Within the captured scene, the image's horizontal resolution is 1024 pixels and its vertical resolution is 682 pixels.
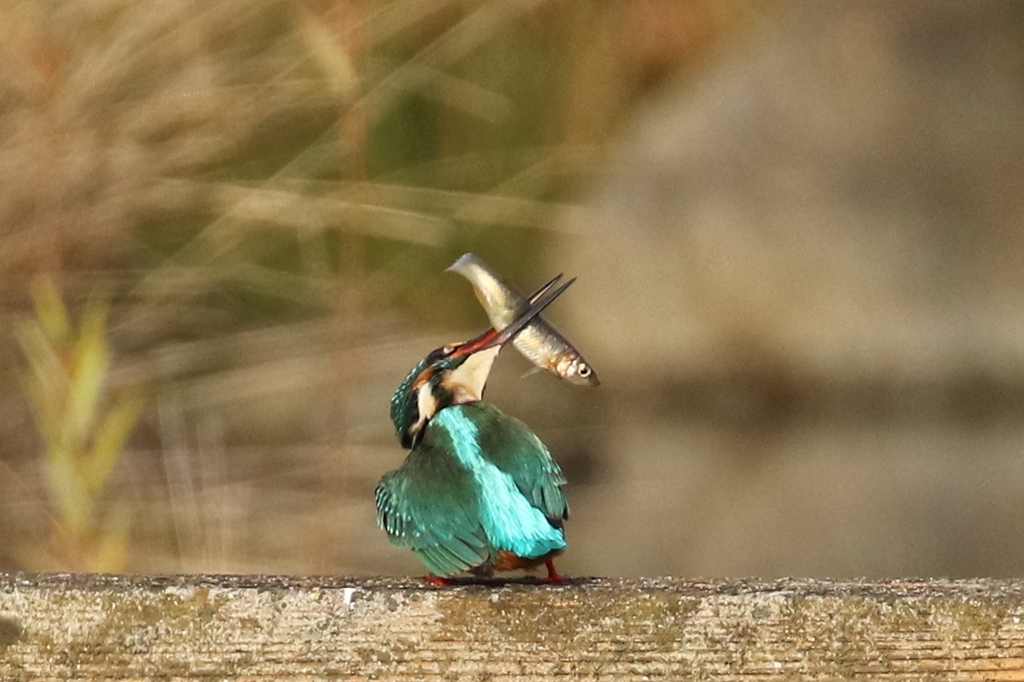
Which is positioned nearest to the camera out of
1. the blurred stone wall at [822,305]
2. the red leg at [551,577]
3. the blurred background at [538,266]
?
the red leg at [551,577]

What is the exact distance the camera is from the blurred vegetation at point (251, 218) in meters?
2.07

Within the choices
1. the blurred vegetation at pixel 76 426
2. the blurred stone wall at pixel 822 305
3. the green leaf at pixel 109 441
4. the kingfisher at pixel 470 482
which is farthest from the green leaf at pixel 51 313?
the kingfisher at pixel 470 482

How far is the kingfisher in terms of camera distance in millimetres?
903

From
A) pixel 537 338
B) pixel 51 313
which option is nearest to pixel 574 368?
pixel 537 338

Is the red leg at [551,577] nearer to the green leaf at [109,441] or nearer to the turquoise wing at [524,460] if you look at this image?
the turquoise wing at [524,460]

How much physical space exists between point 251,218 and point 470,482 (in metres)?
1.33

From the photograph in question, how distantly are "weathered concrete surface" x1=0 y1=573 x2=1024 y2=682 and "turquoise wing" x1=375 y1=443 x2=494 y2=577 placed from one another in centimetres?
6

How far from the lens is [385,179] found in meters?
2.19

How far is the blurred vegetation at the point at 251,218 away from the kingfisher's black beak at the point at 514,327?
→ 111 centimetres

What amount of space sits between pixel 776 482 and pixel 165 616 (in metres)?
1.63

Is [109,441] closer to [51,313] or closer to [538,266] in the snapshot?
[51,313]

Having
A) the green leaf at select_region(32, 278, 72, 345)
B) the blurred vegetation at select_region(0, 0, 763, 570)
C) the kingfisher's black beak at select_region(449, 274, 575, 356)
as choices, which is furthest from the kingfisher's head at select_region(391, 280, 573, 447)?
the green leaf at select_region(32, 278, 72, 345)

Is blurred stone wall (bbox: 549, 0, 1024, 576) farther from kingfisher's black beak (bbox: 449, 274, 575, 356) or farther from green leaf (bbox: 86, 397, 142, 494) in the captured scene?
kingfisher's black beak (bbox: 449, 274, 575, 356)

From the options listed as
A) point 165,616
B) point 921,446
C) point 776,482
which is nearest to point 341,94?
point 776,482
